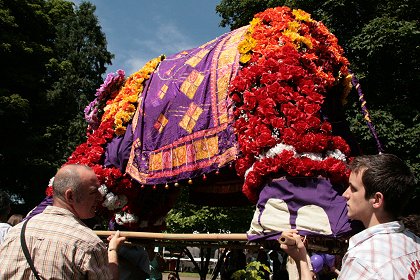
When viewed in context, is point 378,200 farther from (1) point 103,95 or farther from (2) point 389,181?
(1) point 103,95

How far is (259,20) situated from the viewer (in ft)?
18.3

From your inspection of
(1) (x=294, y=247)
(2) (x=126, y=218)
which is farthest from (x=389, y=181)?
(2) (x=126, y=218)

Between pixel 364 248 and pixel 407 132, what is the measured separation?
39.2ft

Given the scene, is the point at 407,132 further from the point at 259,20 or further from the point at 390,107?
the point at 259,20

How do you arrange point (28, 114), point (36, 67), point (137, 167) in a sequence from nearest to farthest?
point (137, 167) → point (28, 114) → point (36, 67)

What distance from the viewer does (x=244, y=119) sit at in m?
5.01

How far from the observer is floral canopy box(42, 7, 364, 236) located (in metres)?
4.52

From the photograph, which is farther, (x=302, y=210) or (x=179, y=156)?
(x=179, y=156)

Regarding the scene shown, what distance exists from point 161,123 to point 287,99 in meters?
1.73

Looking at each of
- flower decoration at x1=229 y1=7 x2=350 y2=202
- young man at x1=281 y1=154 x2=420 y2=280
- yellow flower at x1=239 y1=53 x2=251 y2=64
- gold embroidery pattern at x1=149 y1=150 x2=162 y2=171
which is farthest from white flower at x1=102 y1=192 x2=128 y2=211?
young man at x1=281 y1=154 x2=420 y2=280

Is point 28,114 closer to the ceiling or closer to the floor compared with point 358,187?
closer to the ceiling

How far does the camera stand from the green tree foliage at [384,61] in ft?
43.9

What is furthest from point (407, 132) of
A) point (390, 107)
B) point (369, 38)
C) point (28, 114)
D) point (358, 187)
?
point (28, 114)

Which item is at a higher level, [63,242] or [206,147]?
[206,147]
